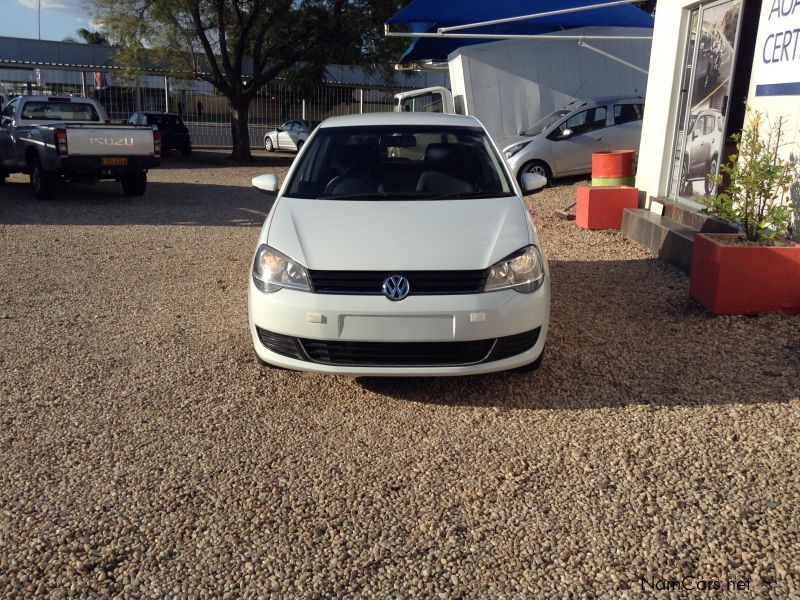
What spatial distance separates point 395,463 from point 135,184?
39.6 ft

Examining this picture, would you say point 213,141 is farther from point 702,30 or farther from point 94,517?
point 94,517

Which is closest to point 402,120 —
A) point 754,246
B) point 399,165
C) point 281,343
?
point 399,165

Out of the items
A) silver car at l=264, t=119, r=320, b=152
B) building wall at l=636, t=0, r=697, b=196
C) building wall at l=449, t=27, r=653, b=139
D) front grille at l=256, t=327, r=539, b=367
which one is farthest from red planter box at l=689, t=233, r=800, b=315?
silver car at l=264, t=119, r=320, b=152

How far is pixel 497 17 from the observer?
15.1 m

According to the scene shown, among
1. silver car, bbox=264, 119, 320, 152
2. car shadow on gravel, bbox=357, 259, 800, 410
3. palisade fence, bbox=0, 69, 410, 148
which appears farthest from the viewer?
palisade fence, bbox=0, 69, 410, 148

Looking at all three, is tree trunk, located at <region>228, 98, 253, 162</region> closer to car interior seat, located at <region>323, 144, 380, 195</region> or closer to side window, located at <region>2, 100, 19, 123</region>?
side window, located at <region>2, 100, 19, 123</region>

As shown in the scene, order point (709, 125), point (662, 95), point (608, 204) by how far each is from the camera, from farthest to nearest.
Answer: point (608, 204) < point (662, 95) < point (709, 125)

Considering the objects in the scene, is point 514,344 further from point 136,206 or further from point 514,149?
point 514,149

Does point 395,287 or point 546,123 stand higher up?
point 546,123

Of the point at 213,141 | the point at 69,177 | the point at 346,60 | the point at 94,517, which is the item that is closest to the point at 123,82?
the point at 213,141

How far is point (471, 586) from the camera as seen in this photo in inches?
110

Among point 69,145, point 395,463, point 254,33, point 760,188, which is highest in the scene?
point 254,33

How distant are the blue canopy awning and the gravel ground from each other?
33.5ft

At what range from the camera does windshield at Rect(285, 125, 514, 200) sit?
5.31m
